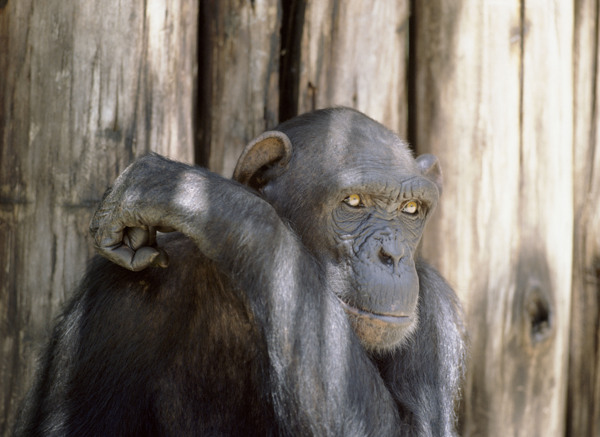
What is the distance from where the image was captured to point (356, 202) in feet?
12.4

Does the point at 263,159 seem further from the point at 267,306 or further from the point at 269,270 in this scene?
the point at 267,306

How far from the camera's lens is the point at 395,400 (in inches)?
146

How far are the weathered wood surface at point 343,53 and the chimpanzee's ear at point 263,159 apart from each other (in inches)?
34.1

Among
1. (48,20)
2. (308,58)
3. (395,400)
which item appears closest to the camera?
(395,400)

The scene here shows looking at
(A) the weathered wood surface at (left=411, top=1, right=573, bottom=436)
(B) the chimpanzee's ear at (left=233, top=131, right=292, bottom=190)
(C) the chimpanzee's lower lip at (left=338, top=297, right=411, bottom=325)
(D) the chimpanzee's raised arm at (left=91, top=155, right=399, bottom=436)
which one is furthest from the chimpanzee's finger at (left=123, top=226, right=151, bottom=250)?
(A) the weathered wood surface at (left=411, top=1, right=573, bottom=436)

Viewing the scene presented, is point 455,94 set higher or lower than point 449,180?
higher

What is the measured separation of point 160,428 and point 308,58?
210 cm

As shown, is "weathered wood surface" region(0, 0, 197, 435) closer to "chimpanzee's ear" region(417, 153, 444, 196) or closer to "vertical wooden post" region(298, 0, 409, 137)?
"vertical wooden post" region(298, 0, 409, 137)

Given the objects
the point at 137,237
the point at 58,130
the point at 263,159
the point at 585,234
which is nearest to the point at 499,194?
the point at 585,234

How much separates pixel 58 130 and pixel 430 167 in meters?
1.81

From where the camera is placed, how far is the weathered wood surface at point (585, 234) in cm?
504

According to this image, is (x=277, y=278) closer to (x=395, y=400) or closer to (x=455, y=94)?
(x=395, y=400)

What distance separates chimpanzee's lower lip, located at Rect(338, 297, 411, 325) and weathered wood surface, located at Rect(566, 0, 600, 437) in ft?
6.33

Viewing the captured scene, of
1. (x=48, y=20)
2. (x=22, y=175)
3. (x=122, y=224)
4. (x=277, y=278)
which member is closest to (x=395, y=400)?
(x=277, y=278)
